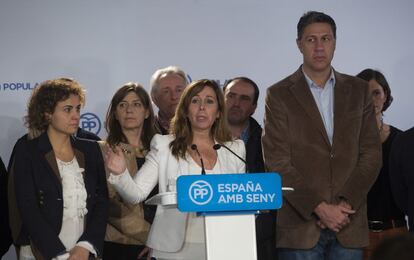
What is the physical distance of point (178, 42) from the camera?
5.48m

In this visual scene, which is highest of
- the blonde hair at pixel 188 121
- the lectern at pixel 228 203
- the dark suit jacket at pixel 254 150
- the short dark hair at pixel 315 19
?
the short dark hair at pixel 315 19

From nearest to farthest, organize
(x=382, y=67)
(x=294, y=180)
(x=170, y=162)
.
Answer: (x=170, y=162), (x=294, y=180), (x=382, y=67)

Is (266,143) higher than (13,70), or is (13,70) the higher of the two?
(13,70)

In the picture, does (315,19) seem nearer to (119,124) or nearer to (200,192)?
(119,124)

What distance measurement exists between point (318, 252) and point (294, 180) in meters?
0.38

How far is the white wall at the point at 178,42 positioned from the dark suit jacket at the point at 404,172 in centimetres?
153

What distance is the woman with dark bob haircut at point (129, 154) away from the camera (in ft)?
13.9

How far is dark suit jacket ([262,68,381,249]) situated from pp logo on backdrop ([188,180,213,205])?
1.29m

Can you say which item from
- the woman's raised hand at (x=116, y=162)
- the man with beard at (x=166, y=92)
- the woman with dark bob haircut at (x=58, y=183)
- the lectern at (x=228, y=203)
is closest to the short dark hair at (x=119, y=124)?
the man with beard at (x=166, y=92)

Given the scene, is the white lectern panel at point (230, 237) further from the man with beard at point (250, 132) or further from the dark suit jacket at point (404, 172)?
the dark suit jacket at point (404, 172)

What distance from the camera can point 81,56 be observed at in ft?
17.4

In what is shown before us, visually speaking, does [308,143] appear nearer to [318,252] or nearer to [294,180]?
[294,180]

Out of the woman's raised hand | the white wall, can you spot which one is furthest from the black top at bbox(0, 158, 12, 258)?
the woman's raised hand

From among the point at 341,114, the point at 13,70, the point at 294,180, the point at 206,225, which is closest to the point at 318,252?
the point at 294,180
